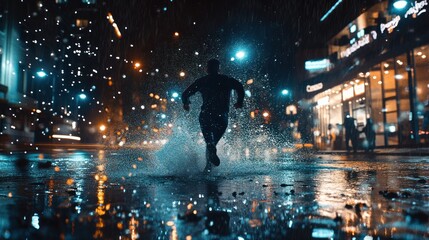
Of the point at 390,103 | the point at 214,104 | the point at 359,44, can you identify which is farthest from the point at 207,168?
the point at 359,44

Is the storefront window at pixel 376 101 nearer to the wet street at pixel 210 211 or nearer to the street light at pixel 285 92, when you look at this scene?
the wet street at pixel 210 211

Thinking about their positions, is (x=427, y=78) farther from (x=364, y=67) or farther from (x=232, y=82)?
(x=232, y=82)

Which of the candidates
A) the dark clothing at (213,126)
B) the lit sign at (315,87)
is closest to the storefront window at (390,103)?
the lit sign at (315,87)

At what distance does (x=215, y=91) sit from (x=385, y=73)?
76.2 feet

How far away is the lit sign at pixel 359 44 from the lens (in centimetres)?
2765

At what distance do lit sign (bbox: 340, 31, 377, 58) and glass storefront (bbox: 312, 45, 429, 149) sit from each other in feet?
5.93

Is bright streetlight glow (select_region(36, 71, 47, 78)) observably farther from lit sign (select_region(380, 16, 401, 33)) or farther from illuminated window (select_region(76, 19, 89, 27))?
illuminated window (select_region(76, 19, 89, 27))

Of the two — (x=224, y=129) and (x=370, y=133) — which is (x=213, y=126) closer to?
(x=224, y=129)

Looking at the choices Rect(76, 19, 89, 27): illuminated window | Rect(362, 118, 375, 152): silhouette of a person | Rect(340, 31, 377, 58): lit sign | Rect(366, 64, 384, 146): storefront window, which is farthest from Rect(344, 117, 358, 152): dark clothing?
Answer: Rect(76, 19, 89, 27): illuminated window

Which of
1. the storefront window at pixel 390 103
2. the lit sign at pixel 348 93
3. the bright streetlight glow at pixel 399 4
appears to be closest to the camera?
the bright streetlight glow at pixel 399 4

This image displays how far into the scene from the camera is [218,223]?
2.60 metres

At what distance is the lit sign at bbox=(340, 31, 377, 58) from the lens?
27.6m

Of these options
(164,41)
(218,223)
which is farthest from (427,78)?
(164,41)

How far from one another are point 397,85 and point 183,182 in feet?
78.0
